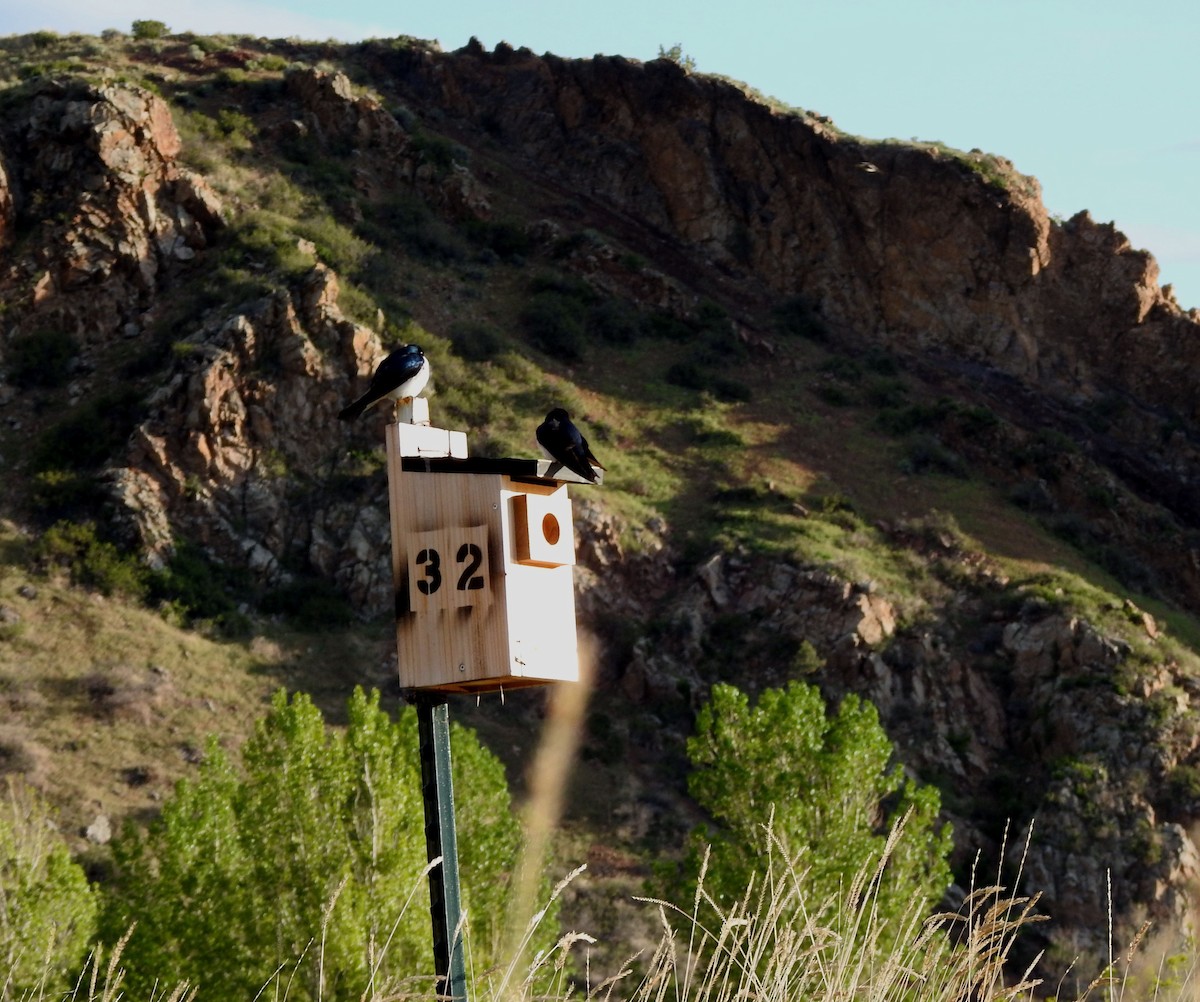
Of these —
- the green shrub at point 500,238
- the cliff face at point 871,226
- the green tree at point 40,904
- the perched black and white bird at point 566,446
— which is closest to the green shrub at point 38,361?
the green shrub at point 500,238

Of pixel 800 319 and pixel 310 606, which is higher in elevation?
pixel 800 319

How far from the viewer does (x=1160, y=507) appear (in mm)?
44062

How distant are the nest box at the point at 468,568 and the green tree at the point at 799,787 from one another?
1119 centimetres

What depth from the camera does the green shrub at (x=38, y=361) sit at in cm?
3766

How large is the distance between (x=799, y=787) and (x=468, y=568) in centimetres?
1299

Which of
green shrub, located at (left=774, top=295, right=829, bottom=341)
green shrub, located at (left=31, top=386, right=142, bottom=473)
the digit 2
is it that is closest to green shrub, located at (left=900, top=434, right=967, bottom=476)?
green shrub, located at (left=774, top=295, right=829, bottom=341)

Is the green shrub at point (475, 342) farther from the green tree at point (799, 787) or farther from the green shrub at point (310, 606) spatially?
the green tree at point (799, 787)

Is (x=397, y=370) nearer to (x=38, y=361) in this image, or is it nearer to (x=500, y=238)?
(x=38, y=361)

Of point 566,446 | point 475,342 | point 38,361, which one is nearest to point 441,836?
point 566,446

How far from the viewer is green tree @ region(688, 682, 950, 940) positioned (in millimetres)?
18141

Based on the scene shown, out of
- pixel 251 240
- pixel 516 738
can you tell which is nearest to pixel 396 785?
pixel 516 738

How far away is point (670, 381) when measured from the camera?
44219mm

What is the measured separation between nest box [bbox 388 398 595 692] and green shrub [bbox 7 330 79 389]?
33273mm

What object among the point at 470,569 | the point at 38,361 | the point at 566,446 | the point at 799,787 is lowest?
the point at 799,787
